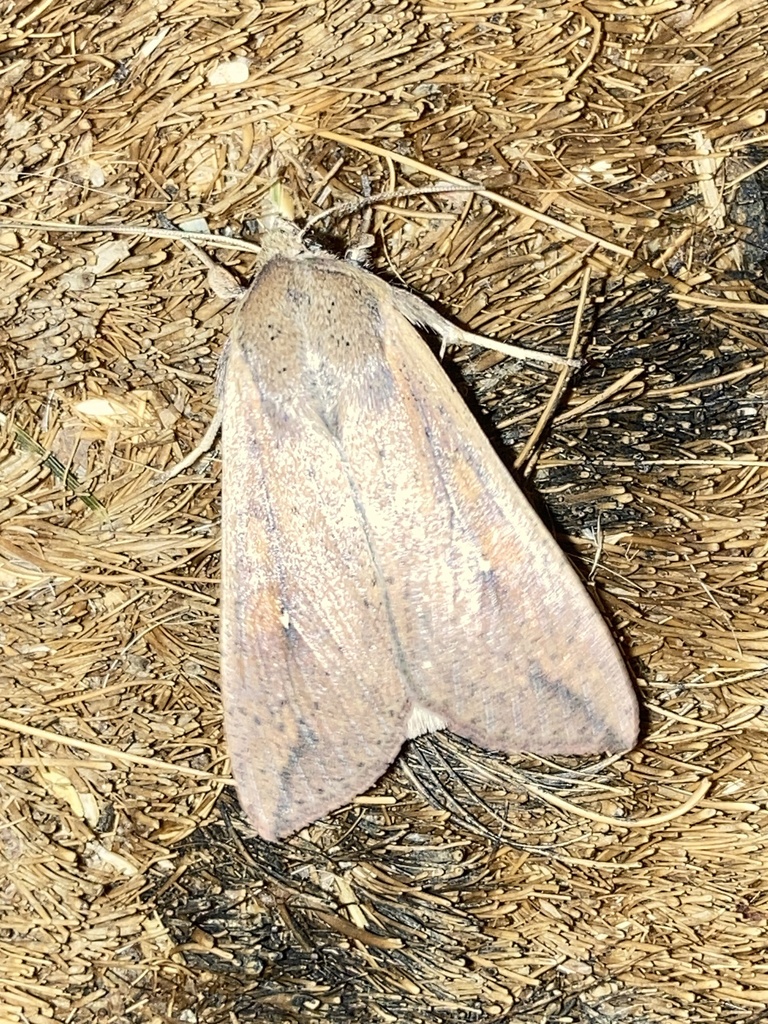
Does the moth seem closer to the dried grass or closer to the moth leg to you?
the moth leg

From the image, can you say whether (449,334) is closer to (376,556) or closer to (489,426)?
(489,426)

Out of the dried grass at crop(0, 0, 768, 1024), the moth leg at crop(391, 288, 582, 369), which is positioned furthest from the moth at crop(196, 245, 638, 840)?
the dried grass at crop(0, 0, 768, 1024)

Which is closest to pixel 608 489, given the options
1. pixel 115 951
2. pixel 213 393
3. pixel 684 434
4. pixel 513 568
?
pixel 684 434

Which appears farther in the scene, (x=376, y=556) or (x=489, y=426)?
(x=489, y=426)

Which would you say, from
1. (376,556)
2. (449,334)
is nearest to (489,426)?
(449,334)

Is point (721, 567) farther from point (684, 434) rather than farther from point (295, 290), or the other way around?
point (295, 290)

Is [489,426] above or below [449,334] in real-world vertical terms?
below
